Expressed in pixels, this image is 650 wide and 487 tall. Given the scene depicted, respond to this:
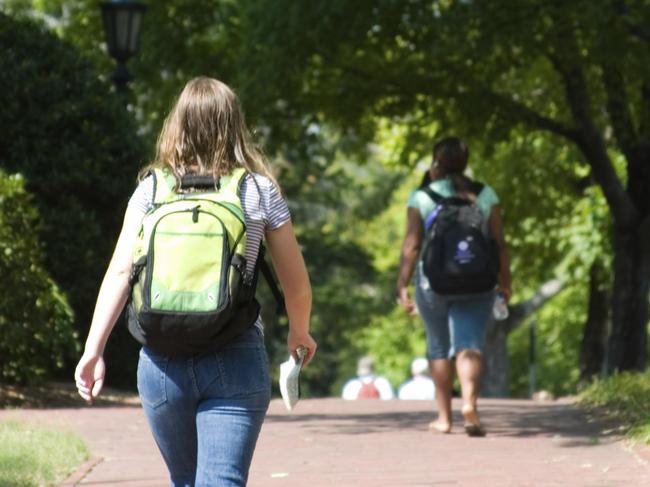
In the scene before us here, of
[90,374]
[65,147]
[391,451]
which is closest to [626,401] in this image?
[391,451]

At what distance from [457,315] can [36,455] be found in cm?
279

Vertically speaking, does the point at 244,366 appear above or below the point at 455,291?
below

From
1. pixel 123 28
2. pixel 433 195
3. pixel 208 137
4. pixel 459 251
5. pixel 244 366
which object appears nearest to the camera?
pixel 244 366

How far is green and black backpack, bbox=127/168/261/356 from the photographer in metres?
4.20

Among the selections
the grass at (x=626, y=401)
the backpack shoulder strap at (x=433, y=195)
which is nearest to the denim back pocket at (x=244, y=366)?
the grass at (x=626, y=401)

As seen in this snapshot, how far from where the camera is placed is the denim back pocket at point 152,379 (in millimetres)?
4316

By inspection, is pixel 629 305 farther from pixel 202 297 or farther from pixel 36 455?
pixel 202 297

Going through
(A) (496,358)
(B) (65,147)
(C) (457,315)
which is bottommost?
(C) (457,315)

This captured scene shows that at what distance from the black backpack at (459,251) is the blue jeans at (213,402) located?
490 centimetres

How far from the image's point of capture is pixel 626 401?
36.9 ft

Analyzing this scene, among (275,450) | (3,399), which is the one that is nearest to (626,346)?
(3,399)

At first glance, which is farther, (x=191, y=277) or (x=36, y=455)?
(x=36, y=455)

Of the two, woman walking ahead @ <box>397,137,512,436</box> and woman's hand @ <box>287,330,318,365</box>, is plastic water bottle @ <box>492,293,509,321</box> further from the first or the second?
woman's hand @ <box>287,330,318,365</box>

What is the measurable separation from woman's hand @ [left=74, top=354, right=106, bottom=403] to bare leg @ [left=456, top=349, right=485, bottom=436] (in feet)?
17.1
